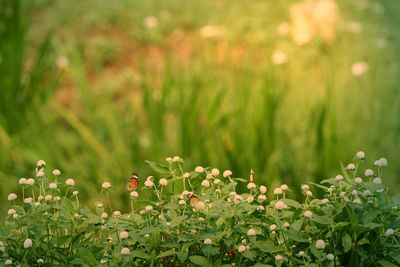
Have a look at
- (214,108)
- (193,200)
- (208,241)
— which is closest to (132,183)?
(193,200)

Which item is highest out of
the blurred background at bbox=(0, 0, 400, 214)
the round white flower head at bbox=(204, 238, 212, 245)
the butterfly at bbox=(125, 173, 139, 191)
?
the butterfly at bbox=(125, 173, 139, 191)

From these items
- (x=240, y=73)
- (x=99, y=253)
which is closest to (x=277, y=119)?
(x=240, y=73)

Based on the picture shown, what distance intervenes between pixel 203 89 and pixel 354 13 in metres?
3.12

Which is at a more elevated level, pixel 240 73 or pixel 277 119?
pixel 240 73

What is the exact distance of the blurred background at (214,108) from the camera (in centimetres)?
250

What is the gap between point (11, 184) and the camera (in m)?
2.69

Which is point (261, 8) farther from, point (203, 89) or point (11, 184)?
point (11, 184)

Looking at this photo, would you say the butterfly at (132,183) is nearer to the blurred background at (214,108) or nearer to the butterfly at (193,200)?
the butterfly at (193,200)

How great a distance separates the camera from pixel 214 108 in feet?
8.08

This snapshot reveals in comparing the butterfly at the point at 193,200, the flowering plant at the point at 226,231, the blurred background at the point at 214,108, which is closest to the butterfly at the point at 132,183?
the flowering plant at the point at 226,231

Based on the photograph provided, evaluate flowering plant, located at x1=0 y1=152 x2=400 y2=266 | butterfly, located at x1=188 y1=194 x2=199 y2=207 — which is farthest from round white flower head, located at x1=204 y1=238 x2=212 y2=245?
butterfly, located at x1=188 y1=194 x2=199 y2=207

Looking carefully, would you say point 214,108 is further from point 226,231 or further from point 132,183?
point 226,231

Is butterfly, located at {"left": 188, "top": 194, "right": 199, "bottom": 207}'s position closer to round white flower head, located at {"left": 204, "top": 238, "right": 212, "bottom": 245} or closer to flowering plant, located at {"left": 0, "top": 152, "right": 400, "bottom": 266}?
flowering plant, located at {"left": 0, "top": 152, "right": 400, "bottom": 266}

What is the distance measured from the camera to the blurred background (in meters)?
2.50
